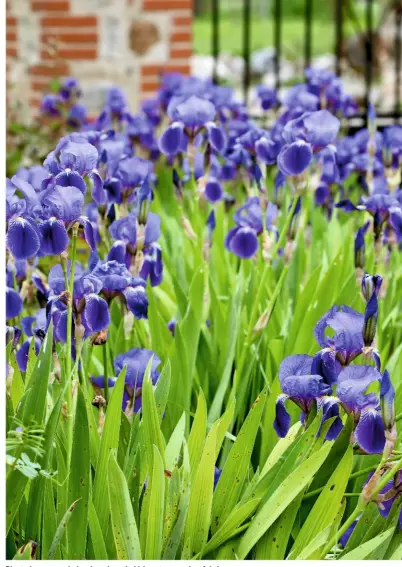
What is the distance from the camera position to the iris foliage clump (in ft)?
4.30

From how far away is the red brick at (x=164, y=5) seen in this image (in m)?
4.93

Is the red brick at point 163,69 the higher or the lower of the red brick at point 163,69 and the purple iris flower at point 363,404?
the higher

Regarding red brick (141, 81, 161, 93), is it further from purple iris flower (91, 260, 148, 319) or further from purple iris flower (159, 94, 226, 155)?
purple iris flower (91, 260, 148, 319)

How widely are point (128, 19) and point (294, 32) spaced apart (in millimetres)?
24951

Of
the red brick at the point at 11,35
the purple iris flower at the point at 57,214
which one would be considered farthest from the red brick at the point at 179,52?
the purple iris flower at the point at 57,214

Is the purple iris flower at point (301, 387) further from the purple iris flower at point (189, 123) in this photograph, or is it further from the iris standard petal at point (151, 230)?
the purple iris flower at point (189, 123)

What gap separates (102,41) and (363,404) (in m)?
4.02

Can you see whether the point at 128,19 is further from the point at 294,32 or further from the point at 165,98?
the point at 294,32

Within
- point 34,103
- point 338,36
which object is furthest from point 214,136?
point 338,36

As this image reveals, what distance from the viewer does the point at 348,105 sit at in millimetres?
3359

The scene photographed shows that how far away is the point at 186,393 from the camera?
5.71 feet

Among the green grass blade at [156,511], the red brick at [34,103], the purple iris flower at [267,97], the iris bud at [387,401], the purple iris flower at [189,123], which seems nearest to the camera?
the iris bud at [387,401]

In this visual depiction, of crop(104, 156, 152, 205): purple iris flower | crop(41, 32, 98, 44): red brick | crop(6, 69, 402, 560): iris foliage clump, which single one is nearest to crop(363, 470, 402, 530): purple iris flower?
crop(6, 69, 402, 560): iris foliage clump

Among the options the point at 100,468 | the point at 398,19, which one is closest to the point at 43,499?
the point at 100,468
